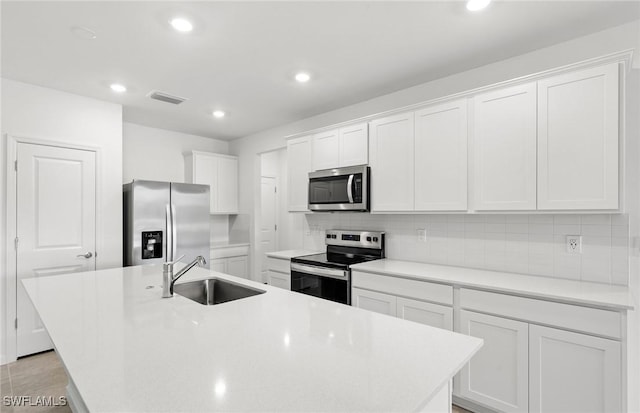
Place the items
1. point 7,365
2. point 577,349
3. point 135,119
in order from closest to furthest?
point 577,349
point 7,365
point 135,119

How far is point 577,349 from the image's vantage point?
176 cm

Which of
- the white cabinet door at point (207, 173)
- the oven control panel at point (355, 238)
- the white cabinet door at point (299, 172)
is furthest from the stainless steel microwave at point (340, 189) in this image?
the white cabinet door at point (207, 173)

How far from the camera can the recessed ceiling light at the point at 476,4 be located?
1.81 m

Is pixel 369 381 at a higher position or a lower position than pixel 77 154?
lower

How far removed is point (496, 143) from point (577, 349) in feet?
4.42

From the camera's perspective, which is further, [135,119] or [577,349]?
[135,119]

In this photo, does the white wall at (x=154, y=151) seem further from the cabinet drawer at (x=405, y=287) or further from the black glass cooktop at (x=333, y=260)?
the cabinet drawer at (x=405, y=287)

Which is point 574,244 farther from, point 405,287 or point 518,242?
point 405,287

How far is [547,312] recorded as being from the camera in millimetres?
1851

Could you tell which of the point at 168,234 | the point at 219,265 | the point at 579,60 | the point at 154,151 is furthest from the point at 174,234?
the point at 579,60

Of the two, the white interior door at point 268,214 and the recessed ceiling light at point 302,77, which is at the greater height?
the recessed ceiling light at point 302,77

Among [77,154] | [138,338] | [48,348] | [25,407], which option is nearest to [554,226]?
[138,338]

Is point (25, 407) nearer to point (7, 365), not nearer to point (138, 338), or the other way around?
point (7, 365)

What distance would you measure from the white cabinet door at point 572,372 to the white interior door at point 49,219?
155 inches
